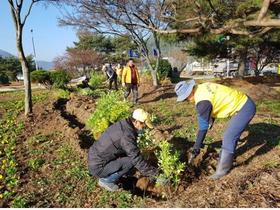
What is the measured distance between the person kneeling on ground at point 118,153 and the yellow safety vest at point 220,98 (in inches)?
30.3

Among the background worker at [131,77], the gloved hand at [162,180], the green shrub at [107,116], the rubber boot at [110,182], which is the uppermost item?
the background worker at [131,77]

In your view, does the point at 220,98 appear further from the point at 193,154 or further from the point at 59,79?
the point at 59,79

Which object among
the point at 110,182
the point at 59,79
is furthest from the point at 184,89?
the point at 59,79

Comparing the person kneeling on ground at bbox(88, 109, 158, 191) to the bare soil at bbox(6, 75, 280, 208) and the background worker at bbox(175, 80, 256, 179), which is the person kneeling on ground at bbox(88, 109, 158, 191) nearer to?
the bare soil at bbox(6, 75, 280, 208)

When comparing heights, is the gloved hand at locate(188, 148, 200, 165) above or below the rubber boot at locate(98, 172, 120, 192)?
above

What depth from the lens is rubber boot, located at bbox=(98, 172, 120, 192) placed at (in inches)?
211

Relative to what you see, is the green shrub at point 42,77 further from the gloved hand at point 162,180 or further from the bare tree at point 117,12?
the gloved hand at point 162,180

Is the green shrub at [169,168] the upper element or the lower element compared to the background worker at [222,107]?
lower

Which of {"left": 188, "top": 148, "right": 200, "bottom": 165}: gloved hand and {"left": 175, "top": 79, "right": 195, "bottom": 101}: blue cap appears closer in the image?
{"left": 175, "top": 79, "right": 195, "bottom": 101}: blue cap

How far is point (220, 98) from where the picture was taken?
507cm

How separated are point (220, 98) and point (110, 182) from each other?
6.21ft

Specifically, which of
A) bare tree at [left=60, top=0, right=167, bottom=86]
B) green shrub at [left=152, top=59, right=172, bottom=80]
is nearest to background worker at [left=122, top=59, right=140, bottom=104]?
bare tree at [left=60, top=0, right=167, bottom=86]

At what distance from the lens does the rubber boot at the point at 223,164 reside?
5265 millimetres

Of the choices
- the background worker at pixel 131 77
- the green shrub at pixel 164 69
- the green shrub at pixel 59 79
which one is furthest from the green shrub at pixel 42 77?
the background worker at pixel 131 77
